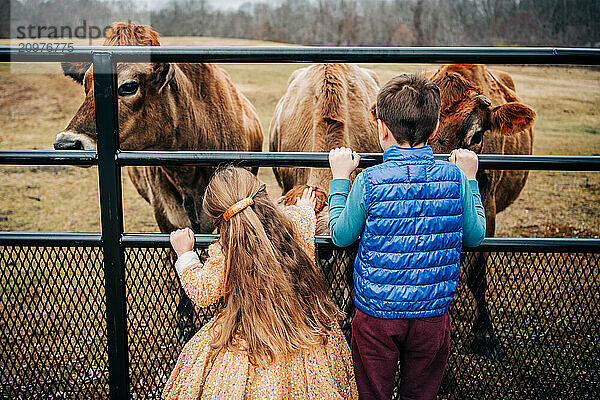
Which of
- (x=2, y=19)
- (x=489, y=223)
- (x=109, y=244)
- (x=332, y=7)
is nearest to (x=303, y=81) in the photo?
(x=489, y=223)

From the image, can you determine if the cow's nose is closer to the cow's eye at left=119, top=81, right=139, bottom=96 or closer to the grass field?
the cow's eye at left=119, top=81, right=139, bottom=96

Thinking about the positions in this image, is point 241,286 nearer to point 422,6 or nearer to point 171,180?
point 171,180

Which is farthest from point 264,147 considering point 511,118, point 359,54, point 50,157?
point 359,54

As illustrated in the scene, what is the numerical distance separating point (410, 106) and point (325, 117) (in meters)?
1.93

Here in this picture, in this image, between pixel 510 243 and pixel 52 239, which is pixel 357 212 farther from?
pixel 52 239

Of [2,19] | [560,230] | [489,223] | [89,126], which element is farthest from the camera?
[2,19]

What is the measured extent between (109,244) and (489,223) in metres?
3.13

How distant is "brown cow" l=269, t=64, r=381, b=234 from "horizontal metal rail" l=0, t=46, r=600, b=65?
143cm

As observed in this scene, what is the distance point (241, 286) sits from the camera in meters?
1.86

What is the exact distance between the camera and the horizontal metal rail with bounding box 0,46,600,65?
1896 millimetres

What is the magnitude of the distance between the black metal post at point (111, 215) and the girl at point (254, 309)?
29 cm

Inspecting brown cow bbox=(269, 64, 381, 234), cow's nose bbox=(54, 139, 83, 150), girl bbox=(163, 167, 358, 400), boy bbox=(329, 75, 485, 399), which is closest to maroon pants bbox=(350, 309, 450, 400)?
boy bbox=(329, 75, 485, 399)

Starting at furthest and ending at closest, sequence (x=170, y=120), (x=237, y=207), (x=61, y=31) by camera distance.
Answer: (x=61, y=31) → (x=170, y=120) → (x=237, y=207)

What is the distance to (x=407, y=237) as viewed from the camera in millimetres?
1727
